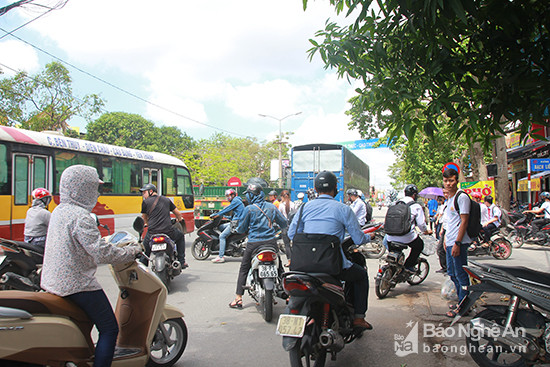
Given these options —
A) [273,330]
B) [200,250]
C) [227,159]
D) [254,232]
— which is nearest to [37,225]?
[254,232]

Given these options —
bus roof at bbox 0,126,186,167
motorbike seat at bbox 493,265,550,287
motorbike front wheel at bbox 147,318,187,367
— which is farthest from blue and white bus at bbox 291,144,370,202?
motorbike front wheel at bbox 147,318,187,367

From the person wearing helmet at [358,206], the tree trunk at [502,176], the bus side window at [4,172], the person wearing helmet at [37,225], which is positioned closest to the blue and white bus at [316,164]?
the tree trunk at [502,176]

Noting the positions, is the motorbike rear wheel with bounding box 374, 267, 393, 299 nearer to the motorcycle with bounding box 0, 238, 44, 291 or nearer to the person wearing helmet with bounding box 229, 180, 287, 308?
the person wearing helmet with bounding box 229, 180, 287, 308

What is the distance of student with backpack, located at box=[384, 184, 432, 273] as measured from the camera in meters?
5.71

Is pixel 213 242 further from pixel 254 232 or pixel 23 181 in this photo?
pixel 254 232

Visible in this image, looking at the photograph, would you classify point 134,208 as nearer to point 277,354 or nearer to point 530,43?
point 277,354

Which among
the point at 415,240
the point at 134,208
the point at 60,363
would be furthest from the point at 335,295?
the point at 134,208

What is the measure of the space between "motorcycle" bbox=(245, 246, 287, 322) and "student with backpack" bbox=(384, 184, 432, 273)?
183cm

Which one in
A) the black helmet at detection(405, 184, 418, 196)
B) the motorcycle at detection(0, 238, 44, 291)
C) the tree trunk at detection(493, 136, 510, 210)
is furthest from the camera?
the tree trunk at detection(493, 136, 510, 210)

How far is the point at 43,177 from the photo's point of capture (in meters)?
8.93

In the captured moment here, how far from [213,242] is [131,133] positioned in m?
37.8

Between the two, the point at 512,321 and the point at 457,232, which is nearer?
the point at 512,321

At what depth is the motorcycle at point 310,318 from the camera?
2.96 m

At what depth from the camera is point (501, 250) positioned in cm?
969
